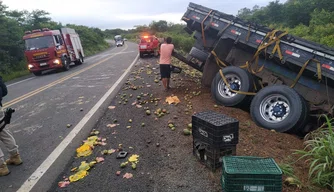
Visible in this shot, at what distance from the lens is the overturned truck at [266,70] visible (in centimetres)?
561

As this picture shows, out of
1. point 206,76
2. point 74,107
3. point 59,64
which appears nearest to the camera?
point 74,107

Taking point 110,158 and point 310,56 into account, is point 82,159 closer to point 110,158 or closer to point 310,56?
point 110,158

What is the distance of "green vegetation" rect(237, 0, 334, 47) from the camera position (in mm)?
23950

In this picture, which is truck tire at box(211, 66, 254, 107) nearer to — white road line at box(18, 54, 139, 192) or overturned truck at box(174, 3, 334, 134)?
overturned truck at box(174, 3, 334, 134)

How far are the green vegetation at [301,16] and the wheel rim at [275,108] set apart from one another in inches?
697

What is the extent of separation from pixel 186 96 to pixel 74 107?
3.31 m

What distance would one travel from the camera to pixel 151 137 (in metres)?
5.16

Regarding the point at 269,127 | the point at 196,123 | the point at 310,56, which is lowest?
the point at 269,127

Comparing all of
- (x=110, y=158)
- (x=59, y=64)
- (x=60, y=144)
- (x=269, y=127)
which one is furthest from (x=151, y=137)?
(x=59, y=64)

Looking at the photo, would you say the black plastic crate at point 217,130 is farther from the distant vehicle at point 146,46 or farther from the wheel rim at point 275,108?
the distant vehicle at point 146,46

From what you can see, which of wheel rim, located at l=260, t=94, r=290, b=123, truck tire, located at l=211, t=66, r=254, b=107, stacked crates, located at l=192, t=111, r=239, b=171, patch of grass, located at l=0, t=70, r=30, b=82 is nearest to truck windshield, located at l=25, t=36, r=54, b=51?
patch of grass, located at l=0, t=70, r=30, b=82

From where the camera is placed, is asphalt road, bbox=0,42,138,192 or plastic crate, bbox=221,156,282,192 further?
asphalt road, bbox=0,42,138,192

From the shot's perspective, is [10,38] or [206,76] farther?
[10,38]

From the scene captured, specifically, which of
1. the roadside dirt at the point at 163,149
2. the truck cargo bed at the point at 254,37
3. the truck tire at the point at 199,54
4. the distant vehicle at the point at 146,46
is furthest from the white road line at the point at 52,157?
the distant vehicle at the point at 146,46
